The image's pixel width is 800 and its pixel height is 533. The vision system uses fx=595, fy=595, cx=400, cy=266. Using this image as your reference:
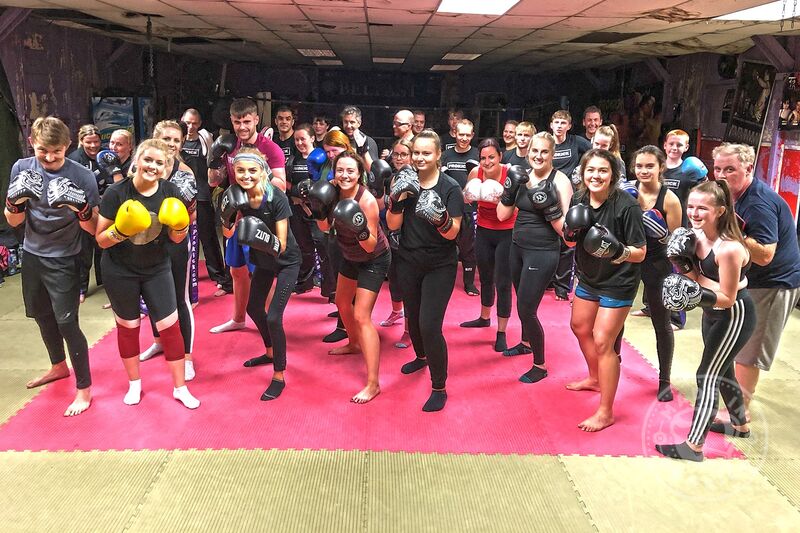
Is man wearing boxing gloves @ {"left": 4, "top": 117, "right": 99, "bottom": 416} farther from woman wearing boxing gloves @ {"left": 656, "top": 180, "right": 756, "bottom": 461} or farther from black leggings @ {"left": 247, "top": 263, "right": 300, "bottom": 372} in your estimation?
woman wearing boxing gloves @ {"left": 656, "top": 180, "right": 756, "bottom": 461}

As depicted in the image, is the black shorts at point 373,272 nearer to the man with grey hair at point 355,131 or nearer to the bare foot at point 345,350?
the bare foot at point 345,350

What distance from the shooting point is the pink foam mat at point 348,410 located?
2.83 metres

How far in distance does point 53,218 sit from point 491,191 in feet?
8.10

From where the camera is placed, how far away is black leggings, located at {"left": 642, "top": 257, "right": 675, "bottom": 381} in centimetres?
325

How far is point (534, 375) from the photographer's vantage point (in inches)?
140

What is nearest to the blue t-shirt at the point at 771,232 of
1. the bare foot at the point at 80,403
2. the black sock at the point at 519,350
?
the black sock at the point at 519,350

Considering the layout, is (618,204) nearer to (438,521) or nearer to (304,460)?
(438,521)

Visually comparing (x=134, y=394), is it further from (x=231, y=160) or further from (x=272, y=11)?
(x=272, y=11)

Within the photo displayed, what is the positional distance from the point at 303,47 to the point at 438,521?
7.67 metres

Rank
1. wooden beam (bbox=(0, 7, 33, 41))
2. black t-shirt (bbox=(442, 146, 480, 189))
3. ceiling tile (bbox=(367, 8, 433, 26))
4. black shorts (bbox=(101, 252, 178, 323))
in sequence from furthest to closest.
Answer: wooden beam (bbox=(0, 7, 33, 41)) < ceiling tile (bbox=(367, 8, 433, 26)) < black t-shirt (bbox=(442, 146, 480, 189)) < black shorts (bbox=(101, 252, 178, 323))

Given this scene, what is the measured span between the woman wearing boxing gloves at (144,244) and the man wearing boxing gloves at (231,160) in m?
0.91

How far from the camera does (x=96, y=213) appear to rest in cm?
299

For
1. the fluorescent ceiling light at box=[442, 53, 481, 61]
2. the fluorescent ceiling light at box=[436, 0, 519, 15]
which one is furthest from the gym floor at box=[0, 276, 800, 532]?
the fluorescent ceiling light at box=[442, 53, 481, 61]

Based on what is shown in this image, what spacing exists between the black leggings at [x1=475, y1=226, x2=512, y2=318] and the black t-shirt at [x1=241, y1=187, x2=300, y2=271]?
1.35 metres
